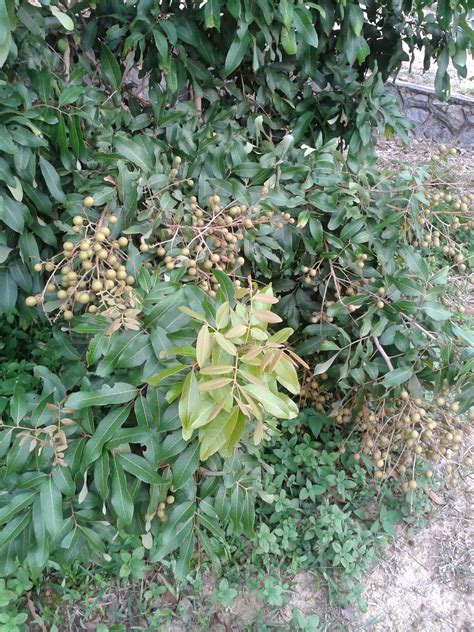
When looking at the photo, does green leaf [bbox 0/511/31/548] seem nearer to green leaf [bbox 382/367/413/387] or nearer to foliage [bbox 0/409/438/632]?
foliage [bbox 0/409/438/632]

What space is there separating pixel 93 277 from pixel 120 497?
54 cm

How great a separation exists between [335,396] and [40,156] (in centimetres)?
159

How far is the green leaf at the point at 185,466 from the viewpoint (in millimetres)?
1225

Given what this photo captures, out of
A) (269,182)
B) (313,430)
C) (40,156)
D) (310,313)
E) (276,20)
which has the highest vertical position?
(276,20)

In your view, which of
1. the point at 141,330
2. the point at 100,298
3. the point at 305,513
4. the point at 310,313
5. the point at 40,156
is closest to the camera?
the point at 141,330

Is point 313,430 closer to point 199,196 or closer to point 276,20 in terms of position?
point 199,196

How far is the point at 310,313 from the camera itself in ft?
6.69

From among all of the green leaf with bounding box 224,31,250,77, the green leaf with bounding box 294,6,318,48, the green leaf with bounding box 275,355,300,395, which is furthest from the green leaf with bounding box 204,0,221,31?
the green leaf with bounding box 275,355,300,395

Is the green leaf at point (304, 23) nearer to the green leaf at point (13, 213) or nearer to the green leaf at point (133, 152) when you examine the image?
the green leaf at point (133, 152)

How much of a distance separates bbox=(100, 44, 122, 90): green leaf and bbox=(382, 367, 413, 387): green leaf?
4.23 feet

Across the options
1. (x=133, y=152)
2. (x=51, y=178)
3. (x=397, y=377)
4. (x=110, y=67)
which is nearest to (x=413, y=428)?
(x=397, y=377)

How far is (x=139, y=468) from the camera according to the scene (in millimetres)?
1210

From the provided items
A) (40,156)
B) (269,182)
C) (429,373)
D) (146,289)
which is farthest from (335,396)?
(40,156)

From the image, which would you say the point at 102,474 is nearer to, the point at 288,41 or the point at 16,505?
the point at 16,505
